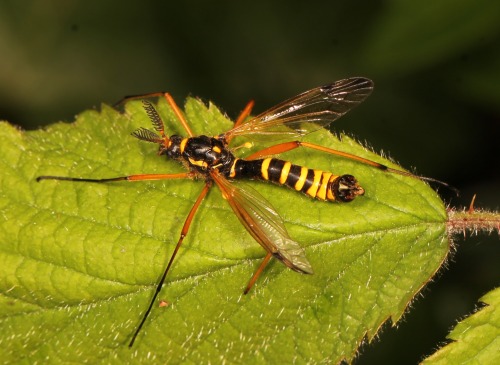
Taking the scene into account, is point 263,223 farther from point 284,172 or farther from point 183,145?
point 183,145

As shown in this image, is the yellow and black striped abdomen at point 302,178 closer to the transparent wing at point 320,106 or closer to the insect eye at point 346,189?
the insect eye at point 346,189

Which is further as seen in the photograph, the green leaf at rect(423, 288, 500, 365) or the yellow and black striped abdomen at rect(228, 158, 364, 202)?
the yellow and black striped abdomen at rect(228, 158, 364, 202)

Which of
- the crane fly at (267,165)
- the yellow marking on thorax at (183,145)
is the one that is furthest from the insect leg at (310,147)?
the yellow marking on thorax at (183,145)

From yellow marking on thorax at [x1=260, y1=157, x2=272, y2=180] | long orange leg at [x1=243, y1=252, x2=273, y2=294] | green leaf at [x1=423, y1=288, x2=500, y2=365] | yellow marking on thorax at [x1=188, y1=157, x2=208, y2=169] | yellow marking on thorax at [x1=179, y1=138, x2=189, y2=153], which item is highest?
yellow marking on thorax at [x1=179, y1=138, x2=189, y2=153]

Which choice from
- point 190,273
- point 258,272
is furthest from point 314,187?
point 190,273

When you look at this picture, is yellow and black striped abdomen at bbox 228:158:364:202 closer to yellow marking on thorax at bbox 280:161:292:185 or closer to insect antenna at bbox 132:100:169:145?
yellow marking on thorax at bbox 280:161:292:185

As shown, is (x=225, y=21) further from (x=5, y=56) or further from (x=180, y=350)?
(x=180, y=350)

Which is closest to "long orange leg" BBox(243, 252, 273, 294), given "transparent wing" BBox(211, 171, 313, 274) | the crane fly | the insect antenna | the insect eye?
Answer: the crane fly
